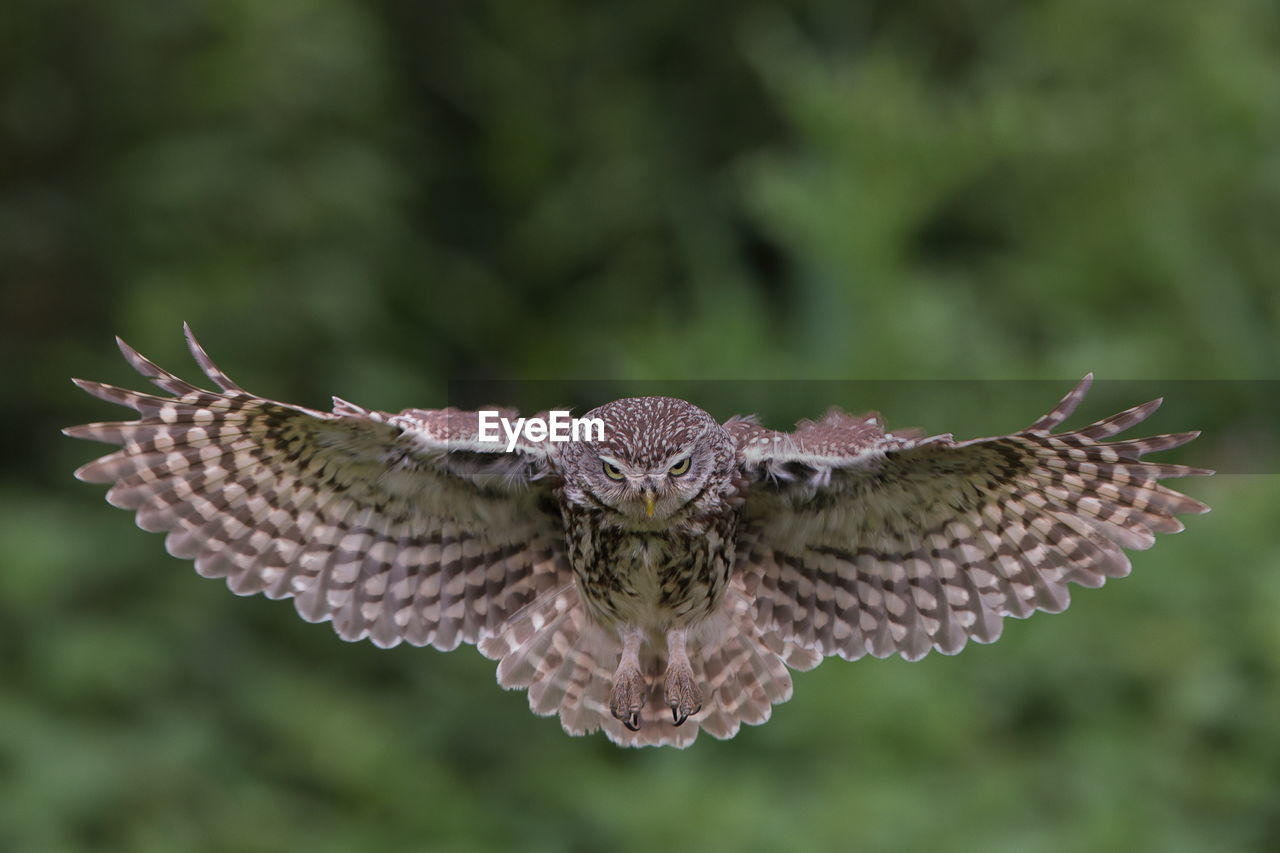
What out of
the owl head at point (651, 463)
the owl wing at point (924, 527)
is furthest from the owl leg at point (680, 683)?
the owl head at point (651, 463)

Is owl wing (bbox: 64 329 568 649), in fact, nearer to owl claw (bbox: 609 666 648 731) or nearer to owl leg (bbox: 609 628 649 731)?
owl leg (bbox: 609 628 649 731)

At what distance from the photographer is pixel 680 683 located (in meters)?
3.16

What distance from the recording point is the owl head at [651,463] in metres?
2.82

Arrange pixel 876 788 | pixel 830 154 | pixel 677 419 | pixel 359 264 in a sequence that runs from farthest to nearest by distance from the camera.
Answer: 1. pixel 359 264
2. pixel 830 154
3. pixel 876 788
4. pixel 677 419

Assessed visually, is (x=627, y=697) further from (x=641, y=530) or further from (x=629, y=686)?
(x=641, y=530)

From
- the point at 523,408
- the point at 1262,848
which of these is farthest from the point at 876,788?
the point at 523,408

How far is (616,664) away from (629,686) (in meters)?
0.39

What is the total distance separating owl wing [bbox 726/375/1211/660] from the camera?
2.86 m

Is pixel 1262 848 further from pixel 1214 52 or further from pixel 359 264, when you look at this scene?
pixel 359 264

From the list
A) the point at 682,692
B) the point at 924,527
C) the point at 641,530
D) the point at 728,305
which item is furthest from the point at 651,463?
the point at 728,305

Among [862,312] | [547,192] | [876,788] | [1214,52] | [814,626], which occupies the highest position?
[1214,52]

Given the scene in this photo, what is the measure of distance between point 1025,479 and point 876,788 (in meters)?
3.29

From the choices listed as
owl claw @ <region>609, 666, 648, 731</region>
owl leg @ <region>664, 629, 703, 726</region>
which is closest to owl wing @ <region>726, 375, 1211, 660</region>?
owl leg @ <region>664, 629, 703, 726</region>

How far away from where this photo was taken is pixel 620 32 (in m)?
8.84
